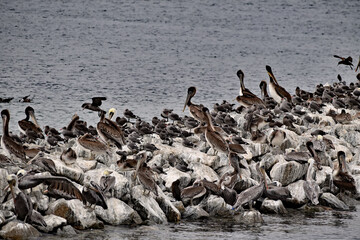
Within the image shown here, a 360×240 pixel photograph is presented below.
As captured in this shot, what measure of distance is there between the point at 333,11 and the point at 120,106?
154 ft

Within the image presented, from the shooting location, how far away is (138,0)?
63.6 meters

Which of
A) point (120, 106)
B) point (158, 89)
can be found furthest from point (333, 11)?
point (120, 106)

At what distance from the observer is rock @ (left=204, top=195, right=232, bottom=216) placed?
11195 mm

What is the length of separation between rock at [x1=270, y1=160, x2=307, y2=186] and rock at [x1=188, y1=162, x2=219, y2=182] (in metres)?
1.23

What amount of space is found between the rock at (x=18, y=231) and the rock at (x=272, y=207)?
171 inches

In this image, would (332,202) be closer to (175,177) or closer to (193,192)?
(193,192)

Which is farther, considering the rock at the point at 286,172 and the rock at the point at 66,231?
the rock at the point at 286,172

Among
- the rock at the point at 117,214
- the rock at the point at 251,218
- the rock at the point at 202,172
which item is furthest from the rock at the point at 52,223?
the rock at the point at 202,172

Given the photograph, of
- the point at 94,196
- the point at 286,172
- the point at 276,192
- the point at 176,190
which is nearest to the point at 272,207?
the point at 276,192

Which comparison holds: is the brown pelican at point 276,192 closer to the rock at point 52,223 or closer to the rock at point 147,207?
the rock at point 147,207

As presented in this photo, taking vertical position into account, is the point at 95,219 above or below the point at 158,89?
below

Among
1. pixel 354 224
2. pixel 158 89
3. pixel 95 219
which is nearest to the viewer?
pixel 95 219

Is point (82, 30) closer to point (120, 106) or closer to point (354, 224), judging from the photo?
point (120, 106)

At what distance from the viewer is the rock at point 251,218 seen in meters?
10.7
